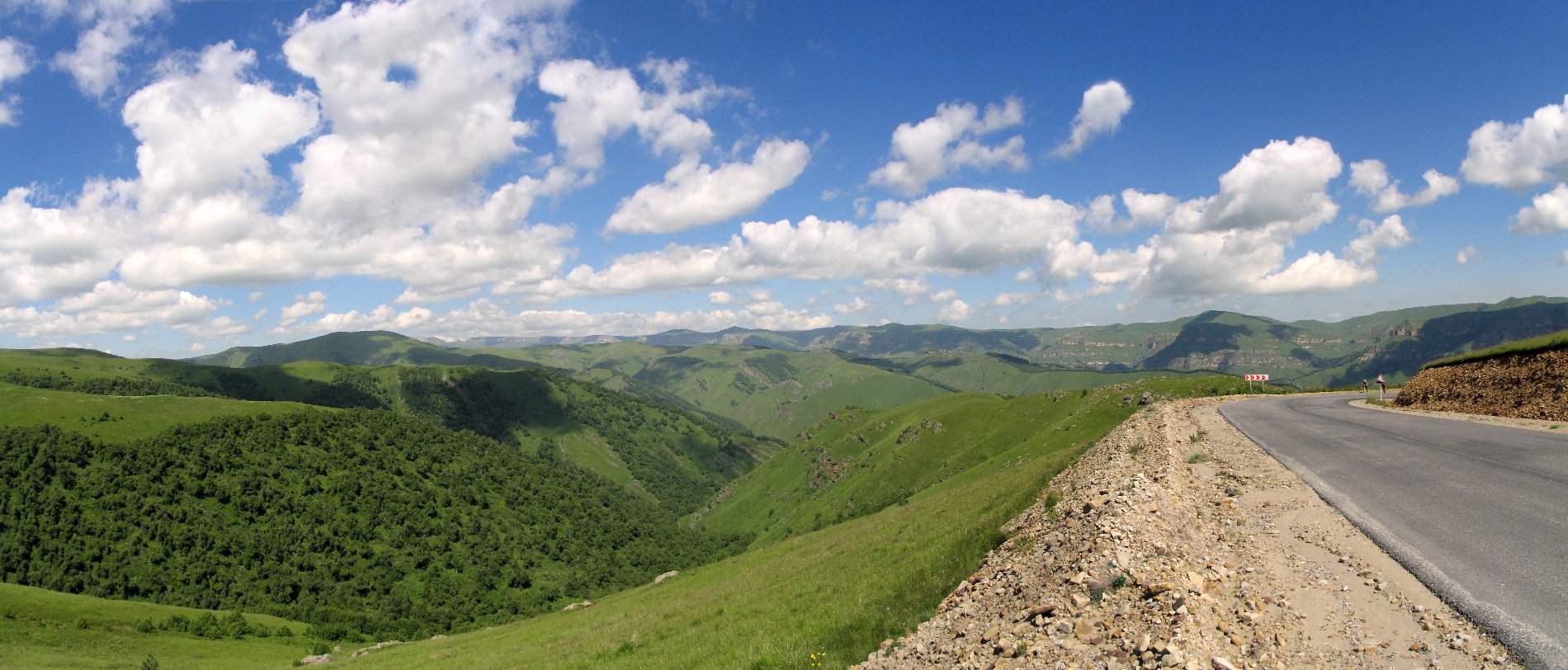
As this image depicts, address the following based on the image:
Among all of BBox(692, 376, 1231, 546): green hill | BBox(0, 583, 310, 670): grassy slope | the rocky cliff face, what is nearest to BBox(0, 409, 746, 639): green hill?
BBox(0, 583, 310, 670): grassy slope

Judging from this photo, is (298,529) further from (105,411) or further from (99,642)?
(99,642)

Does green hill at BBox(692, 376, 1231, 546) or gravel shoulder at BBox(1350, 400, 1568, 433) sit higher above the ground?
gravel shoulder at BBox(1350, 400, 1568, 433)

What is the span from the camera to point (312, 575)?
12431cm

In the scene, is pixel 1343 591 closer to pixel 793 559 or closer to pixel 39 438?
pixel 793 559

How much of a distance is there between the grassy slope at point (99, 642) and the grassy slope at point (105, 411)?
325 feet

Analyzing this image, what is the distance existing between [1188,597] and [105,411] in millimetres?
209553

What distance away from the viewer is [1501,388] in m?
38.7

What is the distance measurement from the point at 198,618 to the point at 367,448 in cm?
11502

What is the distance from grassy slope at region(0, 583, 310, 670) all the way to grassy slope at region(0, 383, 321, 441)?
3898 inches

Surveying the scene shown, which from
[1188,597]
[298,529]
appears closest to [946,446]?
[298,529]

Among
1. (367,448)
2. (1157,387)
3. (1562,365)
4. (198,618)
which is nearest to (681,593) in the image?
(1562,365)

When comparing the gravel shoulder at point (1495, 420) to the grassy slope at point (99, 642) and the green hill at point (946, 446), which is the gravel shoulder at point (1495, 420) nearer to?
the green hill at point (946, 446)

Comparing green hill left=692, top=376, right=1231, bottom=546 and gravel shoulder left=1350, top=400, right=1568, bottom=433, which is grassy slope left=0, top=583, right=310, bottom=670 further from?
green hill left=692, top=376, right=1231, bottom=546

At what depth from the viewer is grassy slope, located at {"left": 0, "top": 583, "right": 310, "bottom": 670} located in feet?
156
